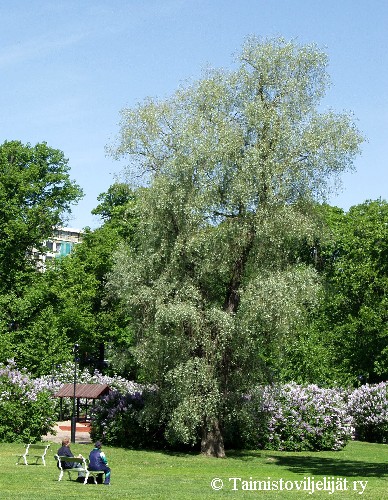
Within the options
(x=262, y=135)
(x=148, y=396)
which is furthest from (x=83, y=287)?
(x=262, y=135)

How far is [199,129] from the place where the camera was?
3212 cm

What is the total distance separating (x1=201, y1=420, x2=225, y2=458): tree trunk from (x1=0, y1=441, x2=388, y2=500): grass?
489 mm

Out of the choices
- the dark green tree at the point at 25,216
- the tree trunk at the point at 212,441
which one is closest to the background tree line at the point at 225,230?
the tree trunk at the point at 212,441

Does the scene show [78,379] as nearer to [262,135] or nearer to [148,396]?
[148,396]

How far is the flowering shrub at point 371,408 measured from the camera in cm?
4428

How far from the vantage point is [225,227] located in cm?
3097

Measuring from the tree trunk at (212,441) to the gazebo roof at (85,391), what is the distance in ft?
22.8

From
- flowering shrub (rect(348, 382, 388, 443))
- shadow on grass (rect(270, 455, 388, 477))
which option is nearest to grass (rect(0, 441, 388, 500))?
shadow on grass (rect(270, 455, 388, 477))

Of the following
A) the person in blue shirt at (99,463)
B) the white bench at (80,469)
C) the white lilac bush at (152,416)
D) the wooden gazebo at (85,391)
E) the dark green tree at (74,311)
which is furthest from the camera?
the dark green tree at (74,311)

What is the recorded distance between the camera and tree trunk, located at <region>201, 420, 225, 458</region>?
3198 centimetres

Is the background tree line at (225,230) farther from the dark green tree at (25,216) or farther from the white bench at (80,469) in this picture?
the dark green tree at (25,216)

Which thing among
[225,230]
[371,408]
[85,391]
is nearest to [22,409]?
[85,391]

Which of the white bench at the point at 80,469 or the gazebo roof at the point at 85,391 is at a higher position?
the gazebo roof at the point at 85,391

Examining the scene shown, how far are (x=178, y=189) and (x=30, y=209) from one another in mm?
23896
